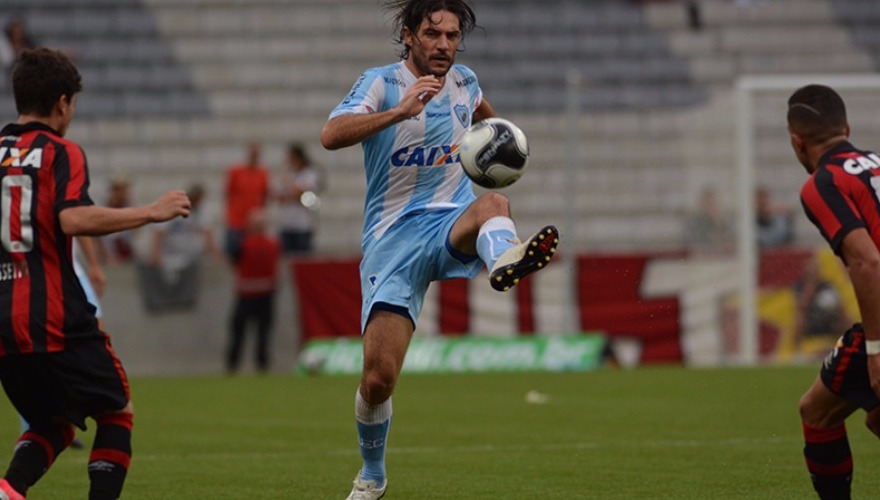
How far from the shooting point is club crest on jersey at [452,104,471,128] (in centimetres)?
759

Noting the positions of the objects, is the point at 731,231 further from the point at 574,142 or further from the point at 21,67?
the point at 21,67

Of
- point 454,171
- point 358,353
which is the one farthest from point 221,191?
point 454,171

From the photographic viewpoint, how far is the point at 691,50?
2489cm

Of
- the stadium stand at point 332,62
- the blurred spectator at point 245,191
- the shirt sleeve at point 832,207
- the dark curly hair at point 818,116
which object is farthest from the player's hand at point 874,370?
the stadium stand at point 332,62

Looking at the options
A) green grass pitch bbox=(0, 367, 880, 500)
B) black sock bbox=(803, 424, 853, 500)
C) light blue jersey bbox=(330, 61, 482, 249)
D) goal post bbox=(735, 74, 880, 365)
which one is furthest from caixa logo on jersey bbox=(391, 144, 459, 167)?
goal post bbox=(735, 74, 880, 365)

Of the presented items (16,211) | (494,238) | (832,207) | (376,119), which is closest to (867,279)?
(832,207)

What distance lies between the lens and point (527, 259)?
21.3 ft

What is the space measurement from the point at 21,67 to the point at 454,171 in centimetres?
232

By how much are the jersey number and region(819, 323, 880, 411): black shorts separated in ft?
10.7

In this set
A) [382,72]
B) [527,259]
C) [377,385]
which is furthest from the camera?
[382,72]

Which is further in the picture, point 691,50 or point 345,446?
point 691,50

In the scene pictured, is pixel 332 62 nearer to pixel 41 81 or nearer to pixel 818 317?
pixel 818 317

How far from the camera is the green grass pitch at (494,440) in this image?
813 centimetres

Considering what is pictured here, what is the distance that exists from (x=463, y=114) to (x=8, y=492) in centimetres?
293
